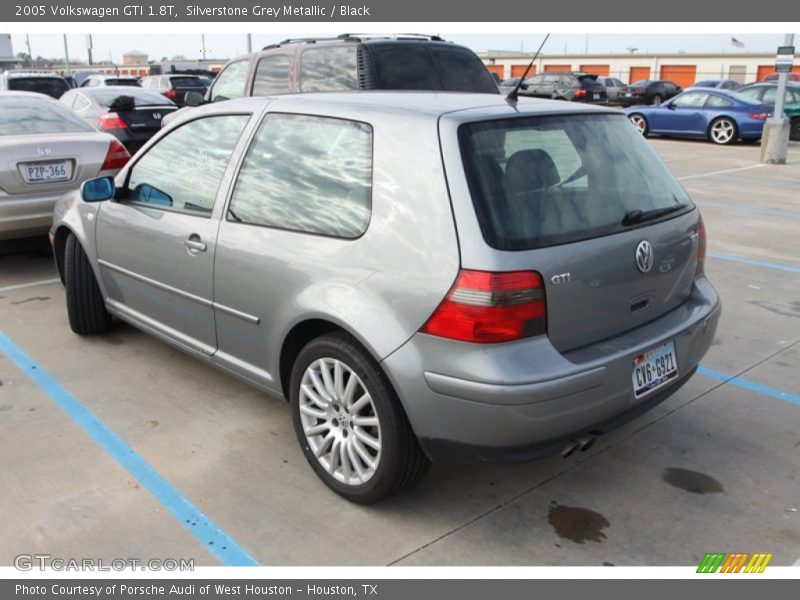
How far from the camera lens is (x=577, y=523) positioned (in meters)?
3.07

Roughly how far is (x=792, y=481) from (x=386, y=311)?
2.08 m

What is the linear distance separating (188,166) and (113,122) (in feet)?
24.8

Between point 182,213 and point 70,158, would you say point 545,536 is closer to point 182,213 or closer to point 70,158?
point 182,213

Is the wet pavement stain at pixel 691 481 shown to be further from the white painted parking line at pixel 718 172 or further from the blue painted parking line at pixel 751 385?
the white painted parking line at pixel 718 172

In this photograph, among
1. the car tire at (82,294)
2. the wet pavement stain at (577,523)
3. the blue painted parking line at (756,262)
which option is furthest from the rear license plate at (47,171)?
the blue painted parking line at (756,262)

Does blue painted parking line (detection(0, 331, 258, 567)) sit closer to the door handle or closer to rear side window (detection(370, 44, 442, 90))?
the door handle

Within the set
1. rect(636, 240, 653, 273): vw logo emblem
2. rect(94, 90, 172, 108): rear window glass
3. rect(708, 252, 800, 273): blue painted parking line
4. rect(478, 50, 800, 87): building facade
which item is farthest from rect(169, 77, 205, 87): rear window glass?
Result: rect(478, 50, 800, 87): building facade

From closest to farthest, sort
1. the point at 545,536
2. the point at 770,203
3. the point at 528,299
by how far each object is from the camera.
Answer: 1. the point at 528,299
2. the point at 545,536
3. the point at 770,203

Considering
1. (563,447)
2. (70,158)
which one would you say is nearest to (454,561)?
(563,447)

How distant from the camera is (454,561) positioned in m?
2.83

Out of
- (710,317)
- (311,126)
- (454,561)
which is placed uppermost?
(311,126)

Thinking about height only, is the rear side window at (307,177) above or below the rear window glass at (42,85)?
below

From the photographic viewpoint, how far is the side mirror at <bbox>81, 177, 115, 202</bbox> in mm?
4301

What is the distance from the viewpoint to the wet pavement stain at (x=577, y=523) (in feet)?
9.78
